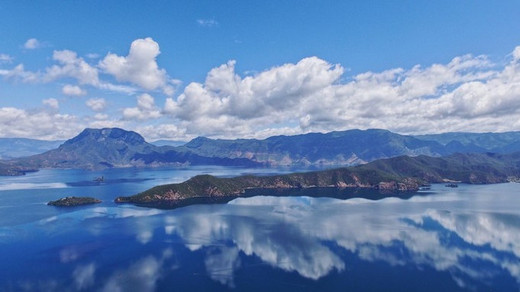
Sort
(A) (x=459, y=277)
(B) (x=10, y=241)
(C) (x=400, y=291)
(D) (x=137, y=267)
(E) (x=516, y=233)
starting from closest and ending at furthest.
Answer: (C) (x=400, y=291)
(A) (x=459, y=277)
(D) (x=137, y=267)
(B) (x=10, y=241)
(E) (x=516, y=233)

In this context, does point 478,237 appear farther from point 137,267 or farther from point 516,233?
point 137,267

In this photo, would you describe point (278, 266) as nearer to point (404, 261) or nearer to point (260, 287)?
point (260, 287)

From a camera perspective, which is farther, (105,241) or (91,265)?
(105,241)

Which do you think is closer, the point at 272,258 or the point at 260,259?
the point at 260,259

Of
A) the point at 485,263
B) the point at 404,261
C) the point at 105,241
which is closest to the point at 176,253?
the point at 105,241

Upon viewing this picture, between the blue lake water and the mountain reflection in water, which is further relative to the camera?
the mountain reflection in water

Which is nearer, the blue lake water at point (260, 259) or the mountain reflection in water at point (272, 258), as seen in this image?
the blue lake water at point (260, 259)

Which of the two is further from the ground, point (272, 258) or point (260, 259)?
point (260, 259)

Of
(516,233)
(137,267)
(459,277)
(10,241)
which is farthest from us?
(516,233)

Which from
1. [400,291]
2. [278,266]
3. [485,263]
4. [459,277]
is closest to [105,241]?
[278,266]
